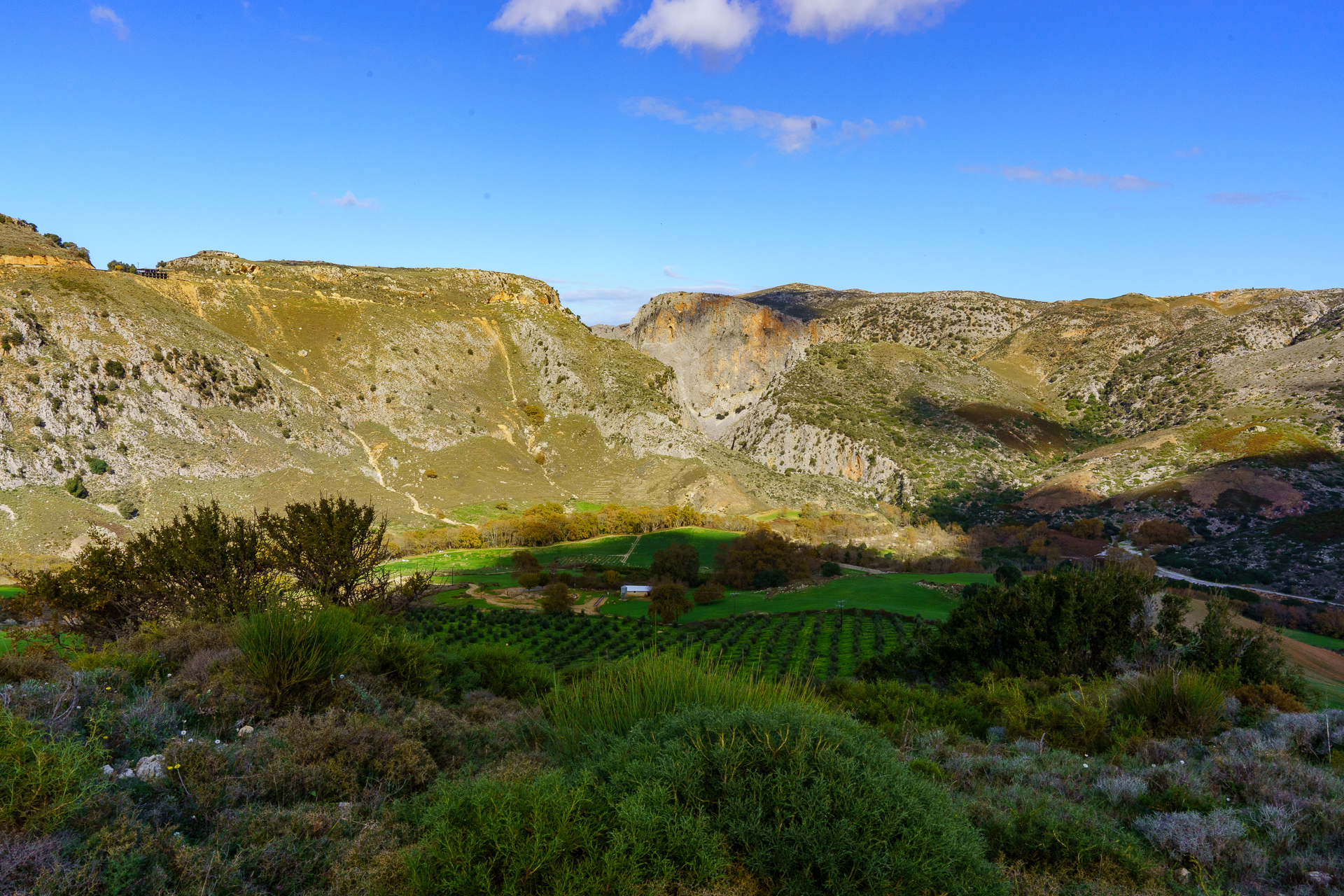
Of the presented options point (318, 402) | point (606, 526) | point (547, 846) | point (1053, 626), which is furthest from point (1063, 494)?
point (318, 402)

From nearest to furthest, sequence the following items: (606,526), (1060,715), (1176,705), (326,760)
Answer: (326,760) < (1176,705) < (1060,715) < (606,526)

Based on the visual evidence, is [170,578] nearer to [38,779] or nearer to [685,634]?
[38,779]

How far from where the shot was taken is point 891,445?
86.2 metres

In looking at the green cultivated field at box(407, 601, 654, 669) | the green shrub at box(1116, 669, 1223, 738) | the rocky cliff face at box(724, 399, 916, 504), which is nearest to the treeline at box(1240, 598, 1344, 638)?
the green cultivated field at box(407, 601, 654, 669)

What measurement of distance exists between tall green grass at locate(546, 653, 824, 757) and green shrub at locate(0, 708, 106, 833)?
108 inches

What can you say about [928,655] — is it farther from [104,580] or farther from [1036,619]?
[104,580]

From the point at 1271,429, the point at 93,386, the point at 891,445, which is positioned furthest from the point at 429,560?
the point at 1271,429

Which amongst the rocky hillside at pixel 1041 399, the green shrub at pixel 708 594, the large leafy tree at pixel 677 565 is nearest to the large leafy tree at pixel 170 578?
the green shrub at pixel 708 594

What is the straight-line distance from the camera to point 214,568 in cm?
1388

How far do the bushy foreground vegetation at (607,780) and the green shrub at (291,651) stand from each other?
0.10 ft

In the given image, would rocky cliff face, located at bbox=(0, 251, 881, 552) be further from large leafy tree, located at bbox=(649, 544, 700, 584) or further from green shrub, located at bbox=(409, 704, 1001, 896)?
green shrub, located at bbox=(409, 704, 1001, 896)

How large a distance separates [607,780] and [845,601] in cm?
3944

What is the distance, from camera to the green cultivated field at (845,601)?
1522 inches

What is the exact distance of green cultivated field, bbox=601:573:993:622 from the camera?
38656mm
